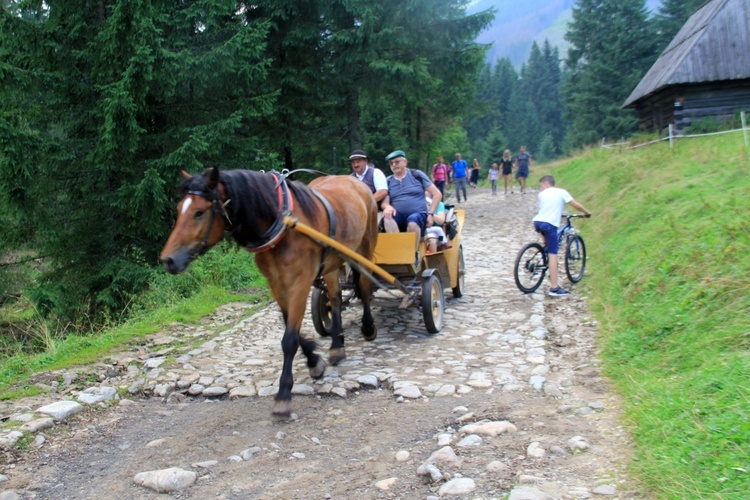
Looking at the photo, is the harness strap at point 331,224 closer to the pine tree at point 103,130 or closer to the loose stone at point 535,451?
the loose stone at point 535,451

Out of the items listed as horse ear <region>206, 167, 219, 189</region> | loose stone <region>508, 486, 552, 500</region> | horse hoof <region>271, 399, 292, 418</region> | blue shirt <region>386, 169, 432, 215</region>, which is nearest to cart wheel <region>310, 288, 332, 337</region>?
blue shirt <region>386, 169, 432, 215</region>

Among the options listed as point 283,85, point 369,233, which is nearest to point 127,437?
point 369,233

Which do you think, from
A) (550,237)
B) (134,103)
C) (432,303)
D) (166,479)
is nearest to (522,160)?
(550,237)

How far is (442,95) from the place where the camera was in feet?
68.2

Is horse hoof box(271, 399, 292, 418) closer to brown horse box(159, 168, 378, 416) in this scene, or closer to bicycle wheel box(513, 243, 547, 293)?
brown horse box(159, 168, 378, 416)

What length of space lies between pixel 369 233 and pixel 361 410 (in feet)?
7.50

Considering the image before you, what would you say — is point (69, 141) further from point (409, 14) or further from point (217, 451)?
point (409, 14)

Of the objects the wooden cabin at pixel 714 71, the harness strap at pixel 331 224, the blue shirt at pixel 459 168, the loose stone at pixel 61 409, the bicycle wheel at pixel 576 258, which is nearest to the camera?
the loose stone at pixel 61 409

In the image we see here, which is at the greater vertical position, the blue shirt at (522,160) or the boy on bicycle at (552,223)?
the blue shirt at (522,160)

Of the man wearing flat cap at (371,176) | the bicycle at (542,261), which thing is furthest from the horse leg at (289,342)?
the bicycle at (542,261)

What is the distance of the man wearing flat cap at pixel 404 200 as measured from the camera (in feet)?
23.5

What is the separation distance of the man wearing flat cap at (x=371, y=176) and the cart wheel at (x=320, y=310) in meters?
1.42

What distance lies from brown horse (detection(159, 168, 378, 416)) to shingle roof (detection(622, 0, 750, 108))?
18.1m

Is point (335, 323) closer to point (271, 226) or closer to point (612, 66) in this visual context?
point (271, 226)
